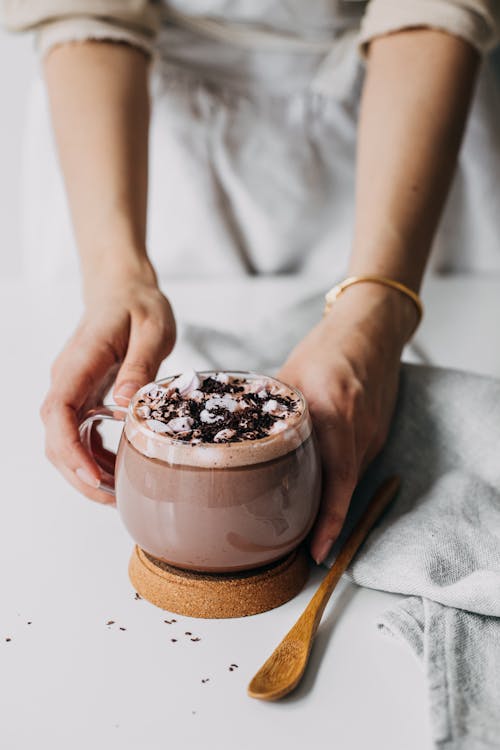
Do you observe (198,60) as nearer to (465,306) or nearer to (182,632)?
(465,306)

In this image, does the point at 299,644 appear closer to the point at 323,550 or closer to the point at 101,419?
the point at 323,550

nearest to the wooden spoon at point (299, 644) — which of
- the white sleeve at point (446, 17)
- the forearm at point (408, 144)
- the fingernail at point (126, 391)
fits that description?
the fingernail at point (126, 391)

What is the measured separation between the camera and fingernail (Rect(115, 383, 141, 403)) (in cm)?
82

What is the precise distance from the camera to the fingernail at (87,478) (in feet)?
2.65

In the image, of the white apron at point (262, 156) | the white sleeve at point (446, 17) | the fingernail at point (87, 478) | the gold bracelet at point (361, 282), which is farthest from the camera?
the white apron at point (262, 156)

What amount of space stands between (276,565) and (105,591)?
151 mm

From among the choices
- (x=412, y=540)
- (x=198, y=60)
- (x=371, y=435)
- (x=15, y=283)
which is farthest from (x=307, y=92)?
(x=412, y=540)

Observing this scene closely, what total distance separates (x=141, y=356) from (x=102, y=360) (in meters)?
0.04

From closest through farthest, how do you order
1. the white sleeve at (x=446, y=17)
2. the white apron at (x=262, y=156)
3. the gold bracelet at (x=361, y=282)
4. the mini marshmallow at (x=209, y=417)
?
the mini marshmallow at (x=209, y=417) → the gold bracelet at (x=361, y=282) → the white sleeve at (x=446, y=17) → the white apron at (x=262, y=156)

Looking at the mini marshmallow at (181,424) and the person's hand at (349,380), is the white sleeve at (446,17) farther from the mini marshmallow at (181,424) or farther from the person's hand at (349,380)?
the mini marshmallow at (181,424)

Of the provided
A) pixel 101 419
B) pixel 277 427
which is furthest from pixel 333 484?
pixel 101 419

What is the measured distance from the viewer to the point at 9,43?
2406 millimetres

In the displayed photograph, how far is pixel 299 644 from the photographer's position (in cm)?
66

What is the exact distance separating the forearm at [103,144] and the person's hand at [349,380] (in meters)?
0.27
